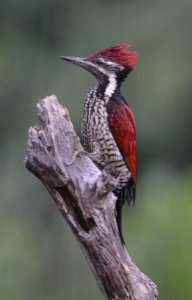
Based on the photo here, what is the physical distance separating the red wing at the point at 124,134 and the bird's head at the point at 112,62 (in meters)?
0.20

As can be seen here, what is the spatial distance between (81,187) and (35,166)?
19 cm

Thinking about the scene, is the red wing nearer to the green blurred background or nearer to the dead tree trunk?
the dead tree trunk

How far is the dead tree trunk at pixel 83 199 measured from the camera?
181 inches

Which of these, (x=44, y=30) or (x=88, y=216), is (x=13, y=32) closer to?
(x=44, y=30)

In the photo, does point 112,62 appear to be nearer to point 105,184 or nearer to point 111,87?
point 111,87

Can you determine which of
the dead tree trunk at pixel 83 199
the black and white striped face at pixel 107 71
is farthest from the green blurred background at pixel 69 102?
the dead tree trunk at pixel 83 199

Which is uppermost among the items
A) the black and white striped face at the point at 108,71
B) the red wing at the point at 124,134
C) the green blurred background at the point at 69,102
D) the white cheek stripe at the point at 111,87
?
the black and white striped face at the point at 108,71

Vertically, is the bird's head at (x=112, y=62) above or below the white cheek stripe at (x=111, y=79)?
above

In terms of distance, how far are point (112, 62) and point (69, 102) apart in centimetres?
425

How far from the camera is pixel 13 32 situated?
11.2 m

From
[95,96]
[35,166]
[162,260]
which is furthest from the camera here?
[162,260]

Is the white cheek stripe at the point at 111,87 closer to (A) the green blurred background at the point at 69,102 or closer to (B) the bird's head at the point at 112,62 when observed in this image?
(B) the bird's head at the point at 112,62

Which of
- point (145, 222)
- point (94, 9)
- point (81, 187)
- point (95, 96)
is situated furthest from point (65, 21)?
point (81, 187)

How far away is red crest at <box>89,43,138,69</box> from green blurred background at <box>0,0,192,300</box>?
2771 mm
